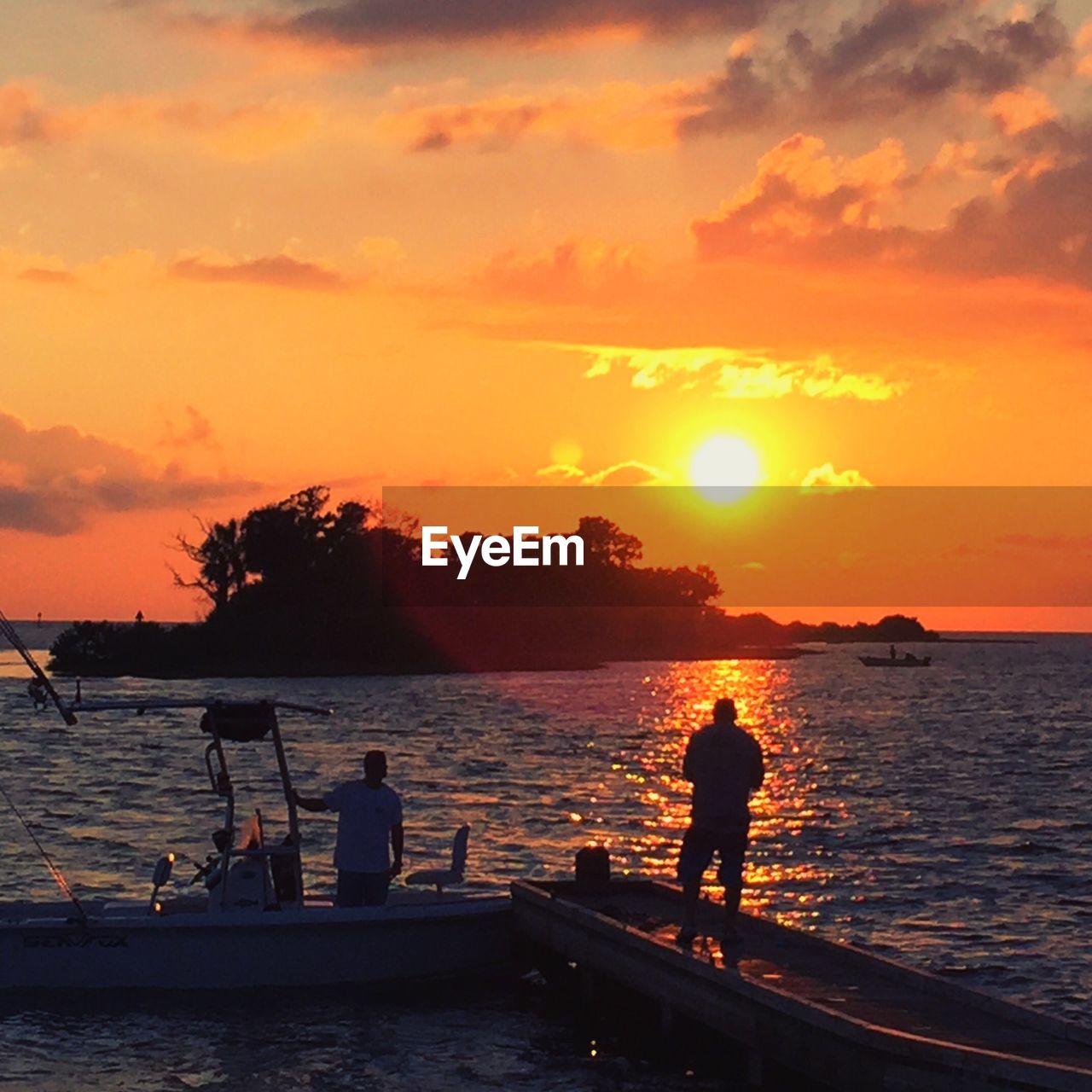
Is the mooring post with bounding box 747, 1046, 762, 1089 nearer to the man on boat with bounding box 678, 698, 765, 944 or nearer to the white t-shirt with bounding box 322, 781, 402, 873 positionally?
the man on boat with bounding box 678, 698, 765, 944

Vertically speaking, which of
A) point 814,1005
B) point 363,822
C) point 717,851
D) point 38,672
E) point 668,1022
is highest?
point 38,672

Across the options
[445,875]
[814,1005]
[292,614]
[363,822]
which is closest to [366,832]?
[363,822]

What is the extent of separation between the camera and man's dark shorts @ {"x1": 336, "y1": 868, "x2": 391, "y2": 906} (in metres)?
20.9

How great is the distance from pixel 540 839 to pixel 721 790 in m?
19.3

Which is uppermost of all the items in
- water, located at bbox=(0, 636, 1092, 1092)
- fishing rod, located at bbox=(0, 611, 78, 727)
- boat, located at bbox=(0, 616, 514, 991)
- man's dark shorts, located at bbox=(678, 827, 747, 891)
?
fishing rod, located at bbox=(0, 611, 78, 727)

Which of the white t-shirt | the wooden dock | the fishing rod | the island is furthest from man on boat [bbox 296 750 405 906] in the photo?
the island

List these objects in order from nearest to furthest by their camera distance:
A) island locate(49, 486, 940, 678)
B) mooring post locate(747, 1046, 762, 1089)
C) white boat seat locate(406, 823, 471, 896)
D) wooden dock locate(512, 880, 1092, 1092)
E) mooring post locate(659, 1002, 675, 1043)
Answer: wooden dock locate(512, 880, 1092, 1092) → mooring post locate(747, 1046, 762, 1089) → mooring post locate(659, 1002, 675, 1043) → white boat seat locate(406, 823, 471, 896) → island locate(49, 486, 940, 678)

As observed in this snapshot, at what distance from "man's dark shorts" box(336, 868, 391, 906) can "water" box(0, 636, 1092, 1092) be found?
1098 millimetres

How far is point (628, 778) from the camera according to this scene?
188ft

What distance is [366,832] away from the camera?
20.5 metres

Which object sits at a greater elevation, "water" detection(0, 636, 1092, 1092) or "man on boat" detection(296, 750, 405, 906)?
"man on boat" detection(296, 750, 405, 906)

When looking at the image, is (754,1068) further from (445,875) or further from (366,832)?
(445,875)

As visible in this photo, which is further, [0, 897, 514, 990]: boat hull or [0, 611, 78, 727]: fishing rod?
[0, 897, 514, 990]: boat hull

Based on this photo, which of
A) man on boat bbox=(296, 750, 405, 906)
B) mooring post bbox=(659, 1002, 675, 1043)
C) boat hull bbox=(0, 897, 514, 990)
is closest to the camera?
mooring post bbox=(659, 1002, 675, 1043)
